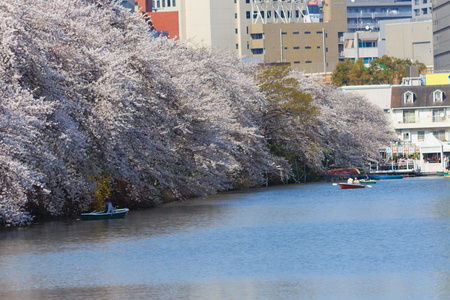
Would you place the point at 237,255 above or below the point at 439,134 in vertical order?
below

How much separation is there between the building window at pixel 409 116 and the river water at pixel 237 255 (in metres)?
72.2

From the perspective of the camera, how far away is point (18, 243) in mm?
33781

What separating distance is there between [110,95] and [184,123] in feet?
37.6

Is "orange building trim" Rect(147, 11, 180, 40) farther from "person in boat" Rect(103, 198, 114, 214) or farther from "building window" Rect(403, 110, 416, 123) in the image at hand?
"person in boat" Rect(103, 198, 114, 214)

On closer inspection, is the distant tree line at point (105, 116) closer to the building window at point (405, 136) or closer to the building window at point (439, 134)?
the building window at point (405, 136)

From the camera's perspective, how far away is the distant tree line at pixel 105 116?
34906 millimetres

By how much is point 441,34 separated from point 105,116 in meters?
153

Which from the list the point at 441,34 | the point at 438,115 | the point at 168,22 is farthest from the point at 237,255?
the point at 441,34

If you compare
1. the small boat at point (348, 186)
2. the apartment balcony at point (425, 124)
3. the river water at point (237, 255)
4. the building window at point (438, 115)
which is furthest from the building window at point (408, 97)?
the river water at point (237, 255)

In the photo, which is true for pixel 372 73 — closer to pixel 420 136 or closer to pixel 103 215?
pixel 420 136

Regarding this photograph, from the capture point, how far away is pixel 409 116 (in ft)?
398

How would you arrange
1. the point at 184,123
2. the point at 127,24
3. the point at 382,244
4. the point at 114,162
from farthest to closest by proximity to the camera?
the point at 127,24 → the point at 184,123 → the point at 114,162 → the point at 382,244

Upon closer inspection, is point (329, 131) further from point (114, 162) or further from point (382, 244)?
A: point (382, 244)

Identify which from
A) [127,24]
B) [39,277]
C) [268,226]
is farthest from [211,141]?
[39,277]
